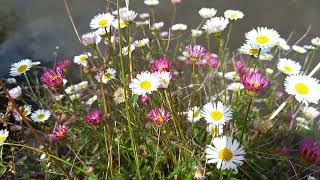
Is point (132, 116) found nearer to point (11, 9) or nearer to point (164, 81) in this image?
point (164, 81)

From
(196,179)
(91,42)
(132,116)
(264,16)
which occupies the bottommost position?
(196,179)

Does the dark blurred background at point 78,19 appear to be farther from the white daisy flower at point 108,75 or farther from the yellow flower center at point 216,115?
the yellow flower center at point 216,115

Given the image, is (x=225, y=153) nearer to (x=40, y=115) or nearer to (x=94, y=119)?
(x=94, y=119)

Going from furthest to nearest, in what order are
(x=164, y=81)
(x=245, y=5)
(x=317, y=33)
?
(x=245, y=5) < (x=317, y=33) < (x=164, y=81)

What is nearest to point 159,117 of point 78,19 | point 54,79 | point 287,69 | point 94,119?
point 94,119

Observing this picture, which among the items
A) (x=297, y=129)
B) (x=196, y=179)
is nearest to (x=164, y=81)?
(x=196, y=179)

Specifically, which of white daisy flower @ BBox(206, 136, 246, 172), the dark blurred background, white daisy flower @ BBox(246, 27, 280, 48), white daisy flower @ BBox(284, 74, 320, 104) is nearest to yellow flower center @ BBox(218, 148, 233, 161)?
white daisy flower @ BBox(206, 136, 246, 172)
